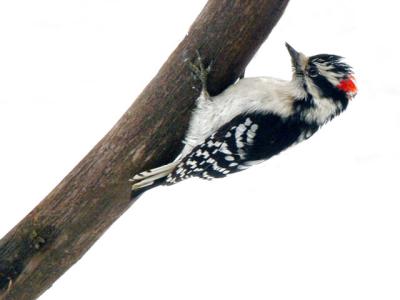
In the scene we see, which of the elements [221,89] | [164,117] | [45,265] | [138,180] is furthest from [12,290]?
[221,89]

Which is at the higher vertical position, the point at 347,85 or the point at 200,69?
the point at 200,69

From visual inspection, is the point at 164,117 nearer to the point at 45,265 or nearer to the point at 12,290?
the point at 45,265

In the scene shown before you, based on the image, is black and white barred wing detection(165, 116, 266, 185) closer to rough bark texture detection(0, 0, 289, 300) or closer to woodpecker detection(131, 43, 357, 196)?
woodpecker detection(131, 43, 357, 196)

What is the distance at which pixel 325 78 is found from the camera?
3109 mm

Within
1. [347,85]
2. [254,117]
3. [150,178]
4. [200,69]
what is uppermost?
[200,69]

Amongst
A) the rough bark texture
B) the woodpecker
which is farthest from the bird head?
the rough bark texture

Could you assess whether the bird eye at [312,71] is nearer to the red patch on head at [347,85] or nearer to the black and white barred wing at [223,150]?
the red patch on head at [347,85]

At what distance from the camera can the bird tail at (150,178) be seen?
10.2ft

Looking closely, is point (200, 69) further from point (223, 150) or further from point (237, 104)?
point (223, 150)

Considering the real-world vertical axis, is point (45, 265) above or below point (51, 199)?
below

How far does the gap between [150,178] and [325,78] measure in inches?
37.4

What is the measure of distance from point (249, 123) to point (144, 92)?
0.53m

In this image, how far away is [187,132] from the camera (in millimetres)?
3133

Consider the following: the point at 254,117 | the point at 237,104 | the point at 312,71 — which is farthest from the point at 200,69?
the point at 312,71
